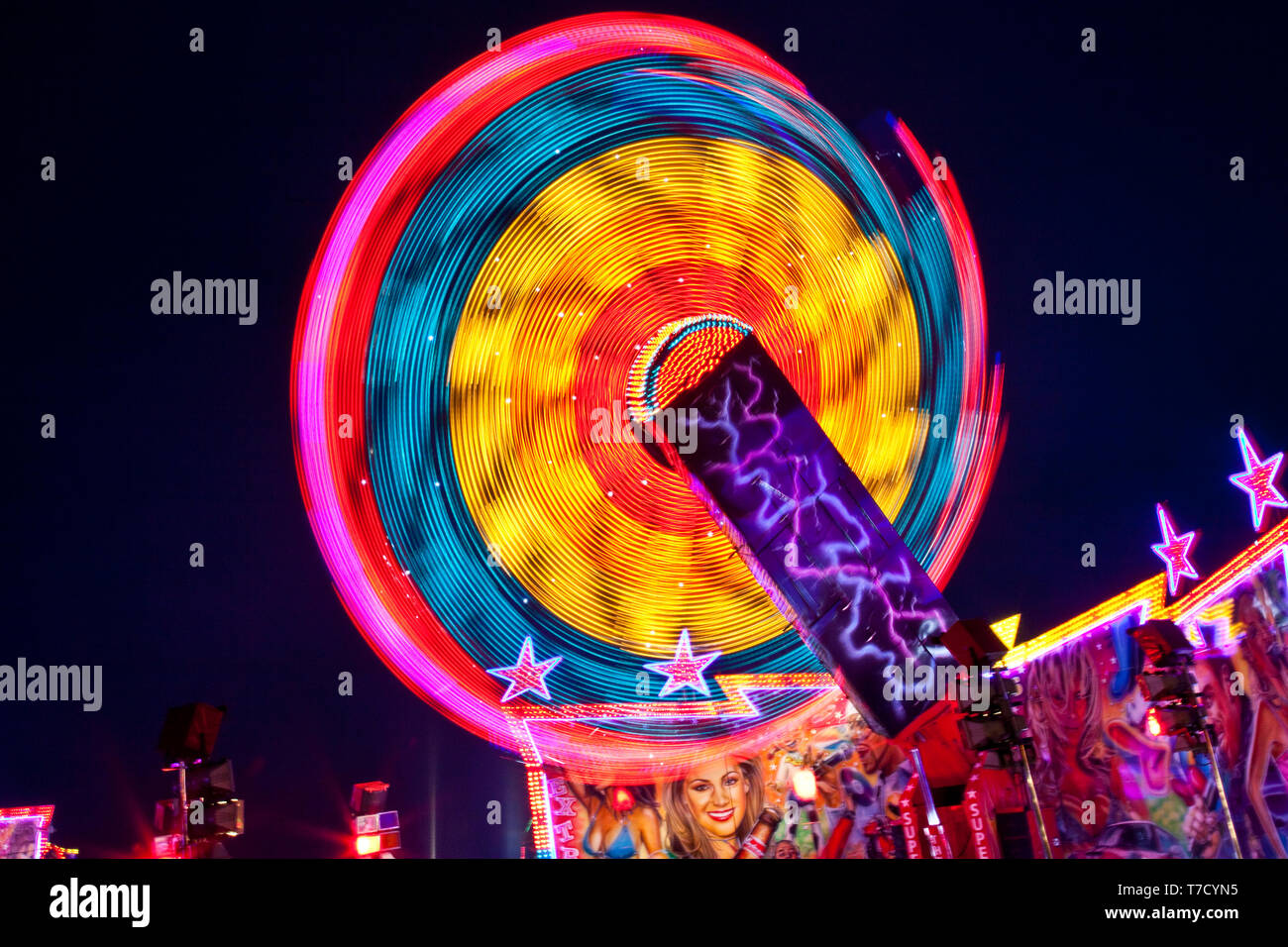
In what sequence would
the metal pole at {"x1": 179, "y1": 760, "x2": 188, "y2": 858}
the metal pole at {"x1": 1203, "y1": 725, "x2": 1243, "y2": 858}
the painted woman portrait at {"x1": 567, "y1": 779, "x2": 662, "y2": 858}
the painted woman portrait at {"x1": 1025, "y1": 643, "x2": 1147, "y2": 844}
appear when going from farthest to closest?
the painted woman portrait at {"x1": 567, "y1": 779, "x2": 662, "y2": 858}
the painted woman portrait at {"x1": 1025, "y1": 643, "x2": 1147, "y2": 844}
the metal pole at {"x1": 1203, "y1": 725, "x2": 1243, "y2": 858}
the metal pole at {"x1": 179, "y1": 760, "x2": 188, "y2": 858}

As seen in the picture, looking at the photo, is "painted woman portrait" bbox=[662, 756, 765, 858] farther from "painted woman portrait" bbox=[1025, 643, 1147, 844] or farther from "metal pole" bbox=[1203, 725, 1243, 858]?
"metal pole" bbox=[1203, 725, 1243, 858]

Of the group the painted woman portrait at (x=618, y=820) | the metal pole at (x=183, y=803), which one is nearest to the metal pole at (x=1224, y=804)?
the painted woman portrait at (x=618, y=820)

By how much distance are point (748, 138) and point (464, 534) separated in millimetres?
5058

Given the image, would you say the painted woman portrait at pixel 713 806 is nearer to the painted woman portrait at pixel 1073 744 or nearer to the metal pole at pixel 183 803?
the painted woman portrait at pixel 1073 744

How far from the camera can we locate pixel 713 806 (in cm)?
1429

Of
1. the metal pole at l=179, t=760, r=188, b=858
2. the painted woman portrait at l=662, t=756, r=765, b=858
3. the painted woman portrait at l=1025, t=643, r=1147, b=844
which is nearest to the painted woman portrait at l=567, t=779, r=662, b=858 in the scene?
the painted woman portrait at l=662, t=756, r=765, b=858

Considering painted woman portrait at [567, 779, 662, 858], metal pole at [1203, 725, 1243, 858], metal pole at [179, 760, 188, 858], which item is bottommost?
painted woman portrait at [567, 779, 662, 858]

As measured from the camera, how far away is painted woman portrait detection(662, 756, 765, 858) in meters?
14.1

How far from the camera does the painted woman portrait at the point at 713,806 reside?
46.1 ft

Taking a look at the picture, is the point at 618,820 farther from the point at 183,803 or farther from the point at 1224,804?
the point at 183,803

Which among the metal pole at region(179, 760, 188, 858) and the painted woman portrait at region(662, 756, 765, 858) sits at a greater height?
the metal pole at region(179, 760, 188, 858)

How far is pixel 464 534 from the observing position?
10.6 metres
